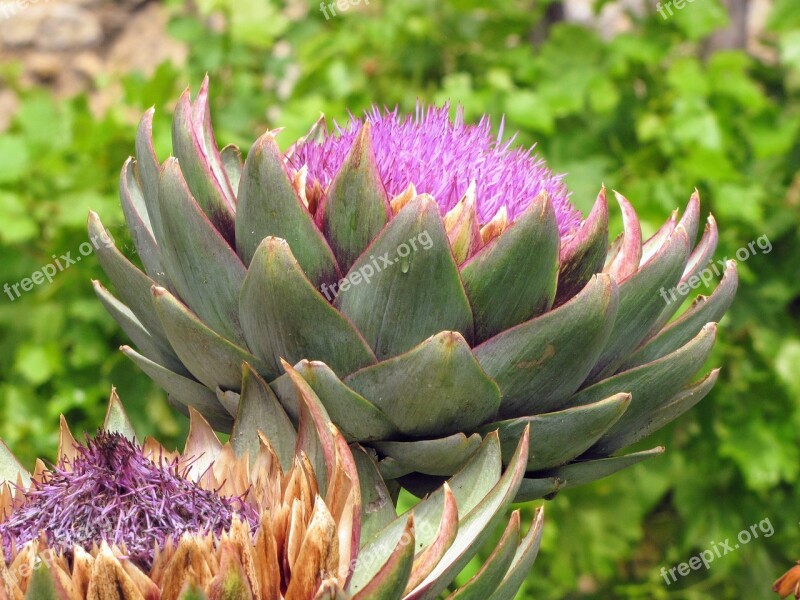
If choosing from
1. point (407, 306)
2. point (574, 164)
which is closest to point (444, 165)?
point (407, 306)

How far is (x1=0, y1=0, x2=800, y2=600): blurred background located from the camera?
2.00 meters

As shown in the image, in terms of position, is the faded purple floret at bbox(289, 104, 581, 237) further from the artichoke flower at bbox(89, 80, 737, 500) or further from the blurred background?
the blurred background

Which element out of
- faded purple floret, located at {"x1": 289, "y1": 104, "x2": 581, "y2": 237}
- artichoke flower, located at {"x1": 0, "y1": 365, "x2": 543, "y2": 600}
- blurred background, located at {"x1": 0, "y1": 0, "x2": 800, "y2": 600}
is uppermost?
faded purple floret, located at {"x1": 289, "y1": 104, "x2": 581, "y2": 237}

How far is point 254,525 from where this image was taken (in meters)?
0.74

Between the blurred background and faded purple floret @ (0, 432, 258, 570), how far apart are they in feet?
3.82

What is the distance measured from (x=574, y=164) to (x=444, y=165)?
3.82ft

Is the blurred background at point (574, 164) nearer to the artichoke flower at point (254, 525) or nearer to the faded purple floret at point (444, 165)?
the faded purple floret at point (444, 165)

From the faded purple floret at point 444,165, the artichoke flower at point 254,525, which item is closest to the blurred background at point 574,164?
the faded purple floret at point 444,165

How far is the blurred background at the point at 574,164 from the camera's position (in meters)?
2.00

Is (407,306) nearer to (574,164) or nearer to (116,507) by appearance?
(116,507)

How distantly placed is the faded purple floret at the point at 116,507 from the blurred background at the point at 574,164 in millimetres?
1164

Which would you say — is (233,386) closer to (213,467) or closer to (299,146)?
(213,467)

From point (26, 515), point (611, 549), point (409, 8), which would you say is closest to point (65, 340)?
point (409, 8)

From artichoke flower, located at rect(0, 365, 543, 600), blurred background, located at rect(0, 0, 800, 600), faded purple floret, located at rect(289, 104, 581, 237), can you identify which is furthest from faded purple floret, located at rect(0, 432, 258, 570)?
blurred background, located at rect(0, 0, 800, 600)
